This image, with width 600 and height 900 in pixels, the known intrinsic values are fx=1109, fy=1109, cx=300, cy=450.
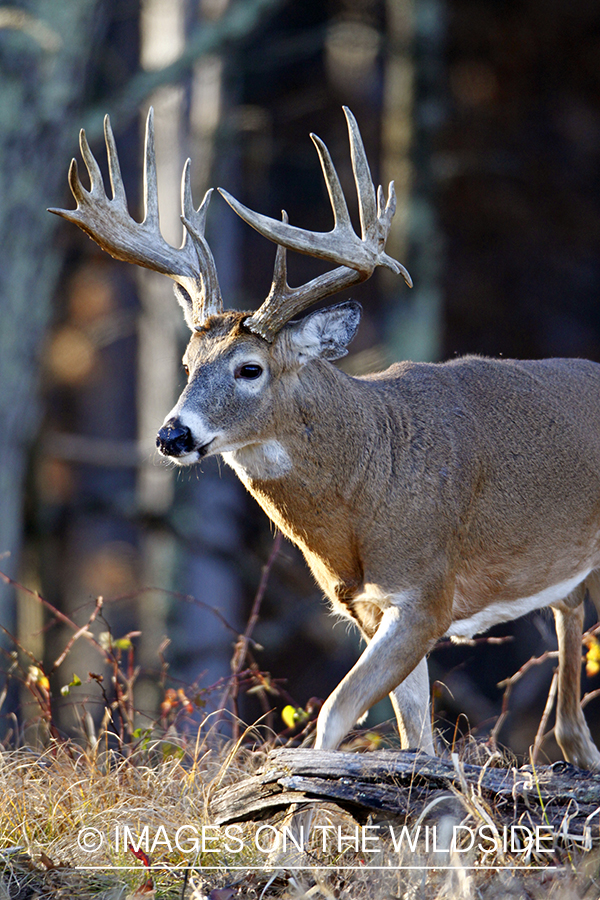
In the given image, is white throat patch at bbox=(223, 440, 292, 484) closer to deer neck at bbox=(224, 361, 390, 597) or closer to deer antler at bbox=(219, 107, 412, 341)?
deer neck at bbox=(224, 361, 390, 597)

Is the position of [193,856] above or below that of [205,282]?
below

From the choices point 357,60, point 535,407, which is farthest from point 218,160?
point 535,407

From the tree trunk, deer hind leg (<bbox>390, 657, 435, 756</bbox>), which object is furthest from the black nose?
the tree trunk

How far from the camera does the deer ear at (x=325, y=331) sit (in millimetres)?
4938

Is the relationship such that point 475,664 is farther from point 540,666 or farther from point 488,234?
point 488,234

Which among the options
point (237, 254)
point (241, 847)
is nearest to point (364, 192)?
point (241, 847)

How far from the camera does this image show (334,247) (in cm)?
477

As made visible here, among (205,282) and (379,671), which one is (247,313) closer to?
(205,282)

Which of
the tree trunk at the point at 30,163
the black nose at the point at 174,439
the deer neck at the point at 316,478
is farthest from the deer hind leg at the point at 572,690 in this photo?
the tree trunk at the point at 30,163

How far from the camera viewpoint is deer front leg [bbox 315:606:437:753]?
14.5ft

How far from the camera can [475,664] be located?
16.6 meters

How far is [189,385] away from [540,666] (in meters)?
10.3

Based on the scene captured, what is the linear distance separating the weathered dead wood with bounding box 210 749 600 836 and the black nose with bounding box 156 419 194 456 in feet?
4.25

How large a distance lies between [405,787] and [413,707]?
51.2 inches
